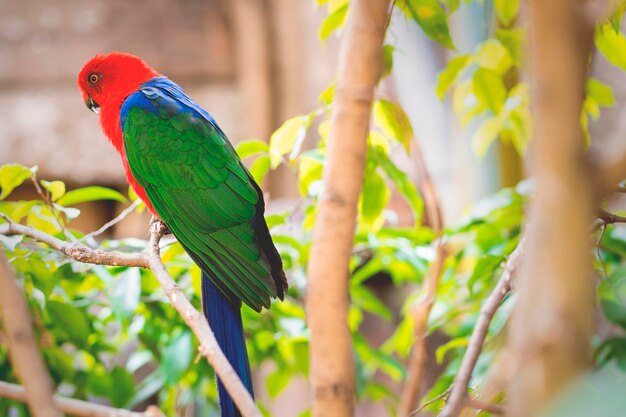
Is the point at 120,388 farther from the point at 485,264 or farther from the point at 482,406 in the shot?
the point at 482,406

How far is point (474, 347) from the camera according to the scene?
764 millimetres

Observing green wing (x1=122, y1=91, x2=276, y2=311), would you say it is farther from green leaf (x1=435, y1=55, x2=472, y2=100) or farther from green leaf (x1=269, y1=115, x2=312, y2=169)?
green leaf (x1=435, y1=55, x2=472, y2=100)

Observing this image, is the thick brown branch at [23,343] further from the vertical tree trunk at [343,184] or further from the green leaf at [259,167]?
the green leaf at [259,167]

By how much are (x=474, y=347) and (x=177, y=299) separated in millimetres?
325

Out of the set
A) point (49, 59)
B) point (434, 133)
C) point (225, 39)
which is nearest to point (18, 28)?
point (49, 59)

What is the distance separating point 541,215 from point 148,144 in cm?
77

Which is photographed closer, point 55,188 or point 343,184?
point 343,184

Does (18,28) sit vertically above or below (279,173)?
above

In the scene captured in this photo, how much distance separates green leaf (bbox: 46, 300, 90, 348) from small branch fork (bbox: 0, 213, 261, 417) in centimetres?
24

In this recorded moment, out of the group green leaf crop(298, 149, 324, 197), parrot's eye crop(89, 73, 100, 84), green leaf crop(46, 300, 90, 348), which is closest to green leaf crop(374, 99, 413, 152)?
green leaf crop(298, 149, 324, 197)

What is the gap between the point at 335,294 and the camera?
38.9 inches

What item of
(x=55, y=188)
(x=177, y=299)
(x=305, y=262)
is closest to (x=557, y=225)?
(x=177, y=299)

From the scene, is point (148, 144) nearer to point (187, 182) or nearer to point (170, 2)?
point (187, 182)

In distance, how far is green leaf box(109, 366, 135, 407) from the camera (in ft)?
4.79
